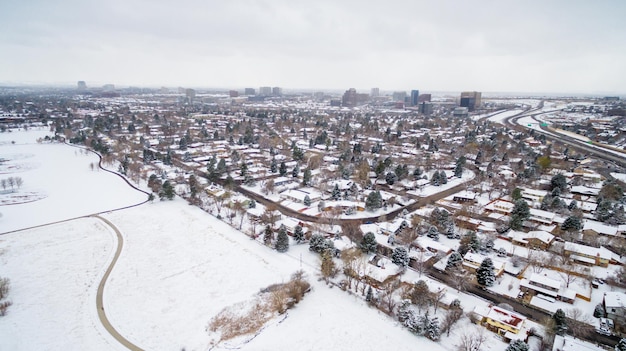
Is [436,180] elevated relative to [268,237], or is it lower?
elevated

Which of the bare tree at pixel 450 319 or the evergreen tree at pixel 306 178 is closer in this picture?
the bare tree at pixel 450 319

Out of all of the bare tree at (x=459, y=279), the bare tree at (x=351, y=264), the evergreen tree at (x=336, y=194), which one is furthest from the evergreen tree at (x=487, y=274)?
the evergreen tree at (x=336, y=194)

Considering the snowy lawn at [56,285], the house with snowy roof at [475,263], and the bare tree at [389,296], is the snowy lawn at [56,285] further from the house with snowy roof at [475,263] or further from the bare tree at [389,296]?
the house with snowy roof at [475,263]

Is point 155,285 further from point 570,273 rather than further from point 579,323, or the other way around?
point 570,273

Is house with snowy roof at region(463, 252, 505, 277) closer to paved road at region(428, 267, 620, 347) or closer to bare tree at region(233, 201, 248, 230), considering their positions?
paved road at region(428, 267, 620, 347)

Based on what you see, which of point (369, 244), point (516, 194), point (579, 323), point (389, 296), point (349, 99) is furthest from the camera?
point (349, 99)

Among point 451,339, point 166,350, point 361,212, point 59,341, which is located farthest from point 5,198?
point 451,339

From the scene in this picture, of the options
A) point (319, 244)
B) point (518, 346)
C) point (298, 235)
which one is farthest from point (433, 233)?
point (518, 346)
